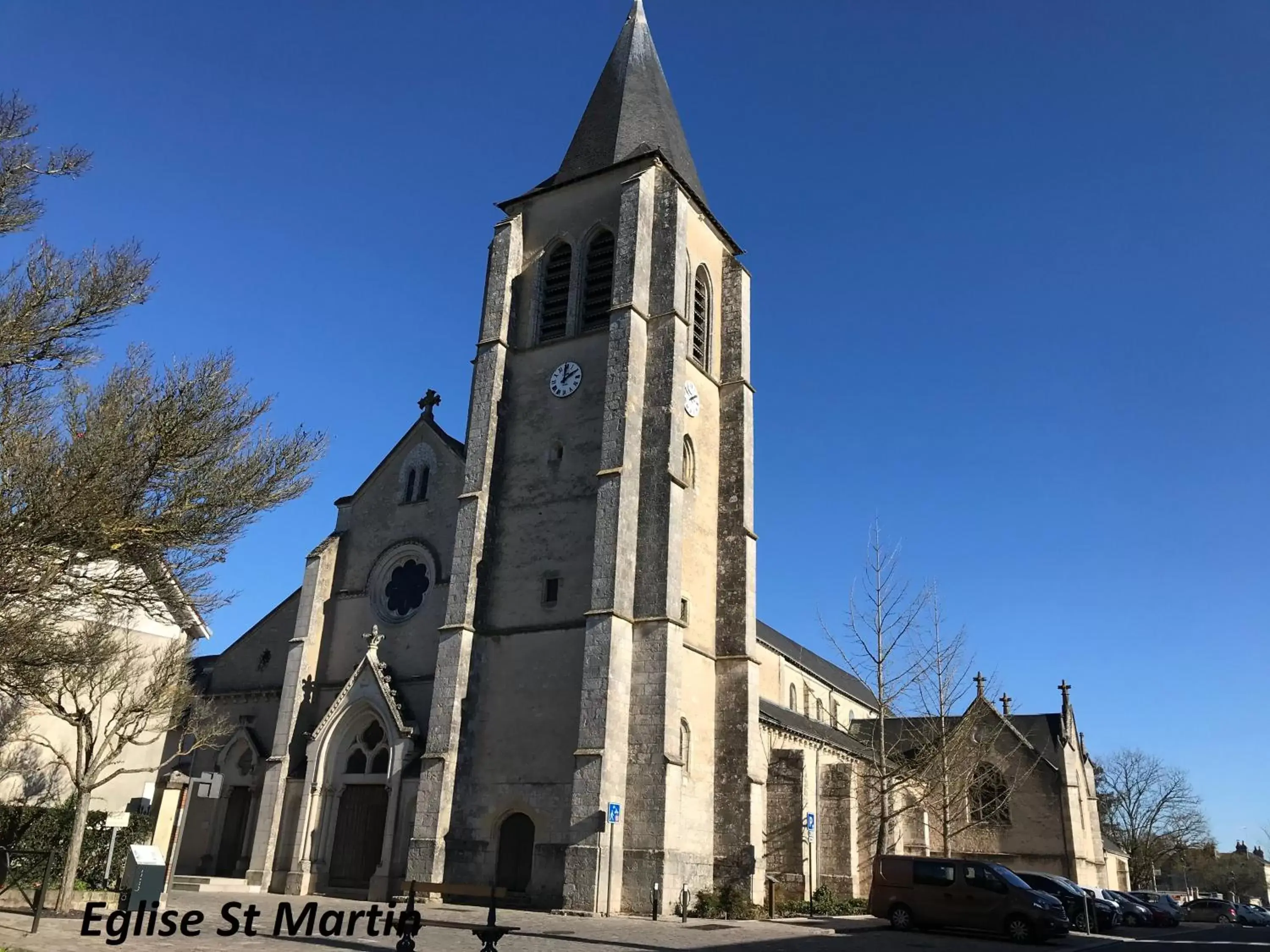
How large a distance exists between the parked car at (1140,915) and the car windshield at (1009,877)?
1769 cm

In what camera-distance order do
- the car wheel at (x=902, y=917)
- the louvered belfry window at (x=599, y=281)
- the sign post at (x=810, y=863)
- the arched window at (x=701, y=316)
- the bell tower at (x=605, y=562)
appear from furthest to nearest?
the arched window at (x=701, y=316) < the louvered belfry window at (x=599, y=281) < the sign post at (x=810, y=863) < the bell tower at (x=605, y=562) < the car wheel at (x=902, y=917)

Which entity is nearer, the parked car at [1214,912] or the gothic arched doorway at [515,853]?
the gothic arched doorway at [515,853]

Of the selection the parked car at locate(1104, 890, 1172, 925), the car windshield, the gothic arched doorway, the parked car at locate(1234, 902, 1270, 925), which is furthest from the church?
the parked car at locate(1234, 902, 1270, 925)

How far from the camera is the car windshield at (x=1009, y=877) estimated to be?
61.6ft

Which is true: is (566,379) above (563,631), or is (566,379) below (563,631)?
above

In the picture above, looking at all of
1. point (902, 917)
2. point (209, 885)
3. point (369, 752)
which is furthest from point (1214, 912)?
point (209, 885)

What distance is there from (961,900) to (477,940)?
1043cm

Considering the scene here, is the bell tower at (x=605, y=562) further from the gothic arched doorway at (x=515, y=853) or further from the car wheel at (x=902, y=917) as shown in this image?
the car wheel at (x=902, y=917)

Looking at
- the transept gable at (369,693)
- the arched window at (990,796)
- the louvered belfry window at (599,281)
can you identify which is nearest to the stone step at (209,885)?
the transept gable at (369,693)

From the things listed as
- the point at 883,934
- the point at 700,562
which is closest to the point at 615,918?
the point at 883,934

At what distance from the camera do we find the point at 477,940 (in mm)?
13914

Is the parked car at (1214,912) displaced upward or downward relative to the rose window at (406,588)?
downward

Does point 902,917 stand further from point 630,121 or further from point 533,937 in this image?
point 630,121

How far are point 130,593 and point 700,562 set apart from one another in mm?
16680
